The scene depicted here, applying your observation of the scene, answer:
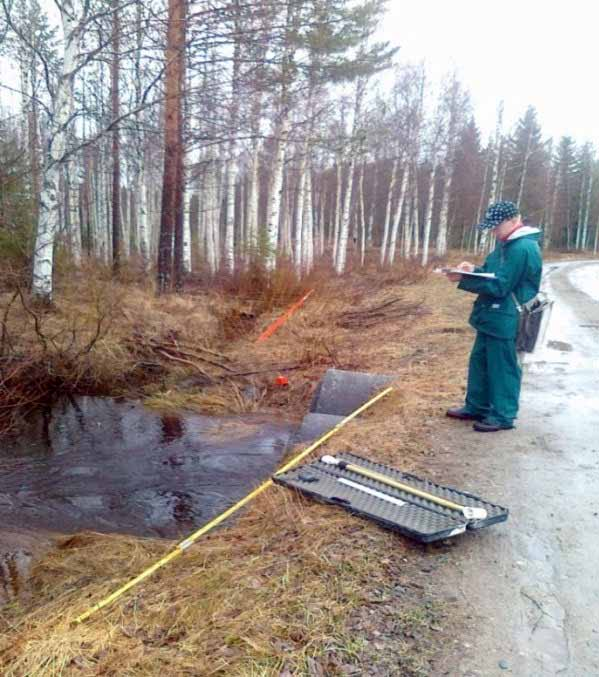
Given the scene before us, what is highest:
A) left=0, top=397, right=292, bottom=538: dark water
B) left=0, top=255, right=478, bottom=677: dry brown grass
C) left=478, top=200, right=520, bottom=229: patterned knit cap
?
left=478, top=200, right=520, bottom=229: patterned knit cap

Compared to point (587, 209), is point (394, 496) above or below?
below

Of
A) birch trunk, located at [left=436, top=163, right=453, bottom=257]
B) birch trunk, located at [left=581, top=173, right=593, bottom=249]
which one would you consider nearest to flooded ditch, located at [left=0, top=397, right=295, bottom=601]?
birch trunk, located at [left=436, top=163, right=453, bottom=257]

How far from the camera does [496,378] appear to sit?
4770 mm

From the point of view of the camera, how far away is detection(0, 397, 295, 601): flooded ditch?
14.3ft

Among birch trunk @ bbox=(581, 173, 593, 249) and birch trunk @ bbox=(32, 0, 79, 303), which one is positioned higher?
birch trunk @ bbox=(581, 173, 593, 249)

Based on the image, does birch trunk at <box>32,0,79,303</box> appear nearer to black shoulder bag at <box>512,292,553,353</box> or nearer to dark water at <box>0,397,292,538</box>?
dark water at <box>0,397,292,538</box>

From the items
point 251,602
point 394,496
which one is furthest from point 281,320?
point 251,602

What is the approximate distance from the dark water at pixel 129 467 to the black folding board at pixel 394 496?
50.7 inches

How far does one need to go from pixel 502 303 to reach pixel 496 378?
659 millimetres

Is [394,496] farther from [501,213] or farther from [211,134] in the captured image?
[211,134]

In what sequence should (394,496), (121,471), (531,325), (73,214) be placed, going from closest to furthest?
(394,496)
(531,325)
(121,471)
(73,214)

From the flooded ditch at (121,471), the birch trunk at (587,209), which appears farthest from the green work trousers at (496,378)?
the birch trunk at (587,209)

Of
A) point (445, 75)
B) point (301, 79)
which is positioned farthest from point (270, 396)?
point (445, 75)

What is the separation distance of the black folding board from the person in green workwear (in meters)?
1.52
